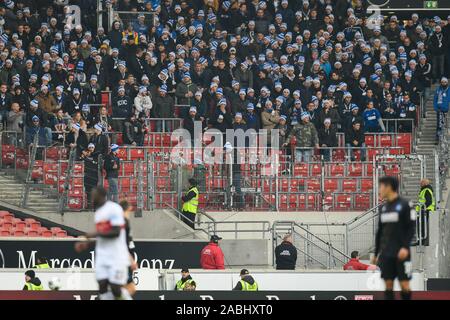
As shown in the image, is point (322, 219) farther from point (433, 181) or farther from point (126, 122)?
point (126, 122)

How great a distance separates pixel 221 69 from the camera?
3744 cm

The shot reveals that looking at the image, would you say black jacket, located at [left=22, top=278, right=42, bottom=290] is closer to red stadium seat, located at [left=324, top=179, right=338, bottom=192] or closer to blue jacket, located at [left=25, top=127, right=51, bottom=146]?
blue jacket, located at [left=25, top=127, right=51, bottom=146]

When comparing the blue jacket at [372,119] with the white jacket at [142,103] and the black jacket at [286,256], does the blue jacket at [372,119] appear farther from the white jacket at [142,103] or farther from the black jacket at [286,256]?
the black jacket at [286,256]

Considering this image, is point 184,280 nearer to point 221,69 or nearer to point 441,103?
point 221,69

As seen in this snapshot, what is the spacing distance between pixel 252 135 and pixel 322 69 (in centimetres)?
375

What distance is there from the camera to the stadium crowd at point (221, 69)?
35781 mm

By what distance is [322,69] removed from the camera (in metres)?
38.1

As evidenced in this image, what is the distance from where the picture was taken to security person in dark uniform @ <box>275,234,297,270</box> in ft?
101

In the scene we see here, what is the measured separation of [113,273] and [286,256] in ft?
38.2

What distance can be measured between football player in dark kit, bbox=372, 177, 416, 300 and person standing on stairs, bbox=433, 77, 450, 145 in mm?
17226

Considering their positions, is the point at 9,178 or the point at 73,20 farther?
the point at 73,20

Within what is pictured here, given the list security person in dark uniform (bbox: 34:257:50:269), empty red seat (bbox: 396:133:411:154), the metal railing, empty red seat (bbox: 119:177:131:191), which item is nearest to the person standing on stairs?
empty red seat (bbox: 396:133:411:154)

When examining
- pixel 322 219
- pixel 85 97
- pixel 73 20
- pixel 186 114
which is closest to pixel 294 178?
pixel 322 219

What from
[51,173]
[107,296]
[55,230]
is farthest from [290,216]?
[107,296]
